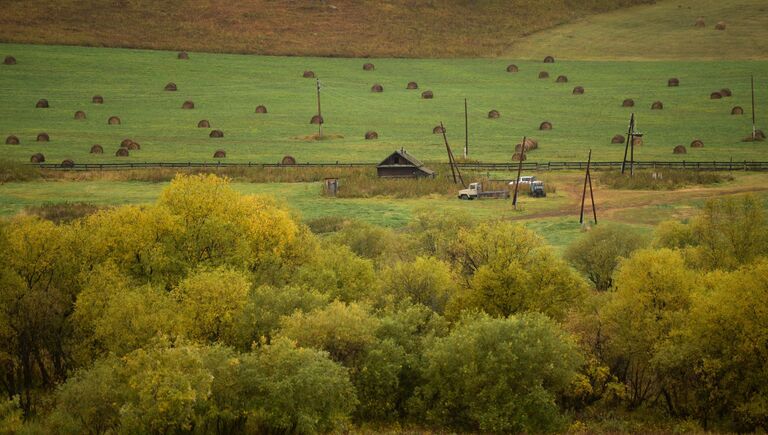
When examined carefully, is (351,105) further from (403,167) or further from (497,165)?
(403,167)

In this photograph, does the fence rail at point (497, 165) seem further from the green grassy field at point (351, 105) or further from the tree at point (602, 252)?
the tree at point (602, 252)

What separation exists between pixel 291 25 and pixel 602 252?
81688 mm

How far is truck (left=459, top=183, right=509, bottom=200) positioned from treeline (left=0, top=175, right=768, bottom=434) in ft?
68.1

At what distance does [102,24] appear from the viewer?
122m

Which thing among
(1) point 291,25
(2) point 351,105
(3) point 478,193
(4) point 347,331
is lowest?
(4) point 347,331

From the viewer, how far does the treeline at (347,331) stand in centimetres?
3400

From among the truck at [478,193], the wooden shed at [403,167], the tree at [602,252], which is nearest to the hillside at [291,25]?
the wooden shed at [403,167]

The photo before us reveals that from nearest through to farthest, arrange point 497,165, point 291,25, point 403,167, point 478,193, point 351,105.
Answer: point 478,193 < point 403,167 < point 497,165 < point 351,105 < point 291,25

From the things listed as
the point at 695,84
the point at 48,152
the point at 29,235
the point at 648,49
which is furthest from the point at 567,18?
the point at 29,235

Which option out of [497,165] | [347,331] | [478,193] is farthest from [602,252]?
[497,165]

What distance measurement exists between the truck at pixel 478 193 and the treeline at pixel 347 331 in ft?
68.1

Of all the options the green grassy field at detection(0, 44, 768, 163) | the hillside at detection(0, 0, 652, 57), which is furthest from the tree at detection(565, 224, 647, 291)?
the hillside at detection(0, 0, 652, 57)

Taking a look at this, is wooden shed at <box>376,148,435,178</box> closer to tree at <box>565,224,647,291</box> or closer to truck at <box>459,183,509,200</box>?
truck at <box>459,183,509,200</box>

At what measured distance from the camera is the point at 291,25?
4953 inches
